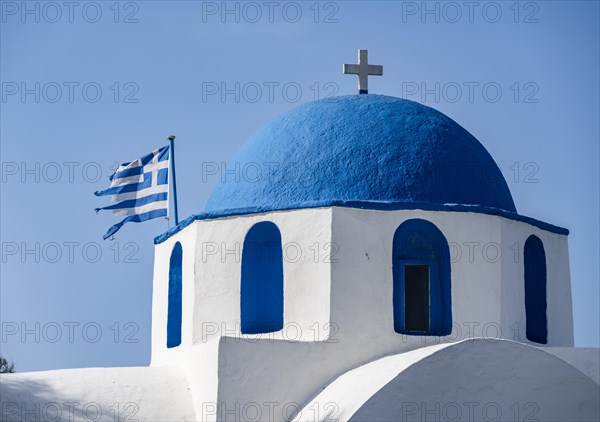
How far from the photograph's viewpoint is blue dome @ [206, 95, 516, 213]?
57.9 feet

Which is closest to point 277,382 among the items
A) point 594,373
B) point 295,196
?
point 295,196

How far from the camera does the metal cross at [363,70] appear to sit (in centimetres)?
1952

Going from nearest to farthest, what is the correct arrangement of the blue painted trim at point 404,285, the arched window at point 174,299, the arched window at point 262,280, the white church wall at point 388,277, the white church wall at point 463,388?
the white church wall at point 463,388 < the white church wall at point 388,277 < the blue painted trim at point 404,285 < the arched window at point 262,280 < the arched window at point 174,299

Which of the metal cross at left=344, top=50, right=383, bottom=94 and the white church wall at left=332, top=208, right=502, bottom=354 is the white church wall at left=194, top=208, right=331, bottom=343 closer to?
the white church wall at left=332, top=208, right=502, bottom=354

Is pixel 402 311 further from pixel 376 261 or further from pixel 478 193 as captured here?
pixel 478 193

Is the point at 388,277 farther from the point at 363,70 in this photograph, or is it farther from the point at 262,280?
the point at 363,70

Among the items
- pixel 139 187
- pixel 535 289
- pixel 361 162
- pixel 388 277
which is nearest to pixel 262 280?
pixel 388 277

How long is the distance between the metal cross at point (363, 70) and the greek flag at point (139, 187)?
2.85 m

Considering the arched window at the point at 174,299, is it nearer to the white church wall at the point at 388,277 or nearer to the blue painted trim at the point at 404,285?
the white church wall at the point at 388,277

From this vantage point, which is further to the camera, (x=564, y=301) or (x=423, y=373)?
(x=564, y=301)

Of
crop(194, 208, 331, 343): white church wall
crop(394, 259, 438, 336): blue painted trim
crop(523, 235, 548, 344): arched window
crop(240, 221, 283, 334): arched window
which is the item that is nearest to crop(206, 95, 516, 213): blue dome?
crop(194, 208, 331, 343): white church wall

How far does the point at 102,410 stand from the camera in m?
16.5

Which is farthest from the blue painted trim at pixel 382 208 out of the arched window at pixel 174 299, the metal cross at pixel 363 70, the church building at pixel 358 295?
the metal cross at pixel 363 70

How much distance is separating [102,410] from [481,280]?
15.5 ft
